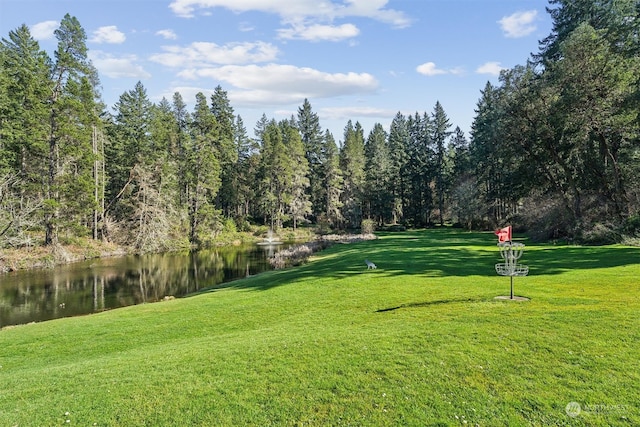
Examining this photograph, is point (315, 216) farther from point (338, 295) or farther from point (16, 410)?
point (16, 410)

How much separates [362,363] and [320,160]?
74521 millimetres

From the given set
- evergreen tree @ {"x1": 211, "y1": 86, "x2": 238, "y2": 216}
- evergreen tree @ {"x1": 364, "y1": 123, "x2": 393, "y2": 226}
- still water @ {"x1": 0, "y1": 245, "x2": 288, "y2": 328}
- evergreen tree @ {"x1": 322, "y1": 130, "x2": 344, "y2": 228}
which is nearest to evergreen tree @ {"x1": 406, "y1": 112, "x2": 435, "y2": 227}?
evergreen tree @ {"x1": 364, "y1": 123, "x2": 393, "y2": 226}

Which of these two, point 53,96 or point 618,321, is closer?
point 618,321

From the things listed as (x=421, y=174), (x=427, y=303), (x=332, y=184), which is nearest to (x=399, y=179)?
(x=421, y=174)

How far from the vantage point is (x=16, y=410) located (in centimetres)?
699

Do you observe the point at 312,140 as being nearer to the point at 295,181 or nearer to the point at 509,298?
the point at 295,181

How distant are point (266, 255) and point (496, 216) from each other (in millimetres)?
33071

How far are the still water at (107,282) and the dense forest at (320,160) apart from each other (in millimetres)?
3464

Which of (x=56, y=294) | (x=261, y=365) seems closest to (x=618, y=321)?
(x=261, y=365)

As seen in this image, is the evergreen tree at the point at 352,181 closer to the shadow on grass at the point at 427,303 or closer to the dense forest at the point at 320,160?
the dense forest at the point at 320,160

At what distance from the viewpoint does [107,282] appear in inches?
1085

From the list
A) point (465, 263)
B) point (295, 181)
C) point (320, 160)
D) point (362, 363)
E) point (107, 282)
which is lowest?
point (107, 282)

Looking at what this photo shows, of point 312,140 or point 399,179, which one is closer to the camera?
point 399,179

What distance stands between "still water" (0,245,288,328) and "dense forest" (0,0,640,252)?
3464 millimetres
